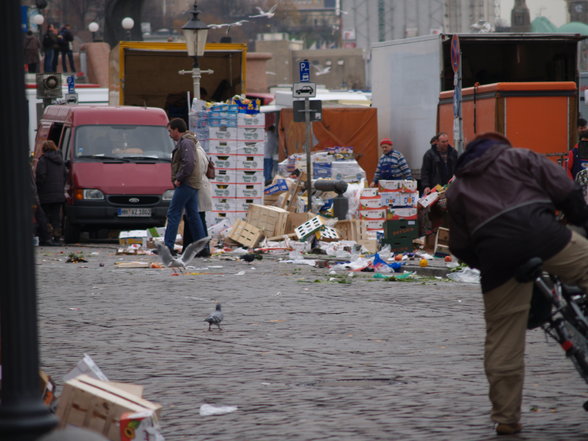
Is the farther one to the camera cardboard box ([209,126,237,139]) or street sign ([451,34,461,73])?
cardboard box ([209,126,237,139])

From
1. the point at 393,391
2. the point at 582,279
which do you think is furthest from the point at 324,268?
the point at 582,279

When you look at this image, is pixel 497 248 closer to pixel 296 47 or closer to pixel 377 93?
pixel 377 93

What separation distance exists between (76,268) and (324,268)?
3241mm

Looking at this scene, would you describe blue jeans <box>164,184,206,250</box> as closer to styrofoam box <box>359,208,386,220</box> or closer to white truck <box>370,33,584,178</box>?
styrofoam box <box>359,208,386,220</box>

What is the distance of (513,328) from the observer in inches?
243

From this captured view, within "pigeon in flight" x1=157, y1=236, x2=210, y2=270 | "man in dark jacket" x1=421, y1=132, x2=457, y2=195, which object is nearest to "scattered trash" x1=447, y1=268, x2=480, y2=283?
"pigeon in flight" x1=157, y1=236, x2=210, y2=270

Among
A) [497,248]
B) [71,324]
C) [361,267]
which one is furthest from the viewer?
[361,267]

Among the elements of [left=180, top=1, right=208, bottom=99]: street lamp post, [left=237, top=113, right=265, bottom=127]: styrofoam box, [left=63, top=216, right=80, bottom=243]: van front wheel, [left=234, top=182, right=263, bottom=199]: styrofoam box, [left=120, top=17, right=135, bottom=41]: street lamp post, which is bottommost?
[left=63, top=216, right=80, bottom=243]: van front wheel

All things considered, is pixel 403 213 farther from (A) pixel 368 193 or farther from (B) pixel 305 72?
(B) pixel 305 72

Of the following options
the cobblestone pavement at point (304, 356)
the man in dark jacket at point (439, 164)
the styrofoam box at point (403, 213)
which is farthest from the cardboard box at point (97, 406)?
the man in dark jacket at point (439, 164)

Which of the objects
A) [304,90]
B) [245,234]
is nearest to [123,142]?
[304,90]

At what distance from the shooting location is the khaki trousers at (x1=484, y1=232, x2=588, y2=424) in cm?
613

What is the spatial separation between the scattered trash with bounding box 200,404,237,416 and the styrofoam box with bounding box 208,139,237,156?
15.2 metres

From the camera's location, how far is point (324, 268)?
55.2 ft
